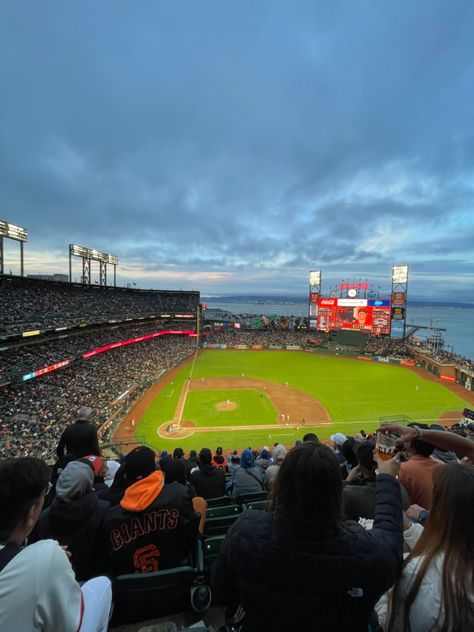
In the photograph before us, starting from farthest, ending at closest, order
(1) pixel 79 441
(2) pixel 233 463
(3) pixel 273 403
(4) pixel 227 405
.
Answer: (3) pixel 273 403
(4) pixel 227 405
(2) pixel 233 463
(1) pixel 79 441

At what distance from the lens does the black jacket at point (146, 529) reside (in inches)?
128

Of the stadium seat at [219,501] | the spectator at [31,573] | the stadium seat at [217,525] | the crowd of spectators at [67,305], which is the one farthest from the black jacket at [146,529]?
the crowd of spectators at [67,305]

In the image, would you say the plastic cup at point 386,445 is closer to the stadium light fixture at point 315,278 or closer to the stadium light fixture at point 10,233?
the stadium light fixture at point 10,233

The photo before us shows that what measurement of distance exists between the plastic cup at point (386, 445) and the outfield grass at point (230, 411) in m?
23.2

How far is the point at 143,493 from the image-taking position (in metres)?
3.36

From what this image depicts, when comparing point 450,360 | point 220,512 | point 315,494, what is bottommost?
point 450,360

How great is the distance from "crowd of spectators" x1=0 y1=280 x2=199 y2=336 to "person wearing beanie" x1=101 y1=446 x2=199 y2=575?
27879 mm

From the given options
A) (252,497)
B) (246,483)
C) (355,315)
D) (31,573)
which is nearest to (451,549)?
(31,573)

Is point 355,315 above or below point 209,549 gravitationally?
above

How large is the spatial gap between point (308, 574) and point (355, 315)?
186 ft

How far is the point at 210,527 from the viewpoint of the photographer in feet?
14.9

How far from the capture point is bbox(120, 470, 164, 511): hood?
3262mm

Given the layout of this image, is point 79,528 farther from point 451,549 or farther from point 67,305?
point 67,305

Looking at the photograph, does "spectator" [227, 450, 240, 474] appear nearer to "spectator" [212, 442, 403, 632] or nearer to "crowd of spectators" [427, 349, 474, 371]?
"spectator" [212, 442, 403, 632]
